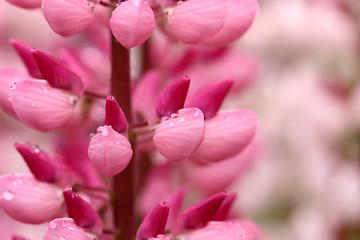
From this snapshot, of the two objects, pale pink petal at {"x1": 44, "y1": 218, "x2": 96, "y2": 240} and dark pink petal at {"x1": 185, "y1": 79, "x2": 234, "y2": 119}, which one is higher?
dark pink petal at {"x1": 185, "y1": 79, "x2": 234, "y2": 119}

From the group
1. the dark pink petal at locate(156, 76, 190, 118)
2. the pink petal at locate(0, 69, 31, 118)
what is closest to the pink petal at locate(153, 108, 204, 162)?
the dark pink petal at locate(156, 76, 190, 118)

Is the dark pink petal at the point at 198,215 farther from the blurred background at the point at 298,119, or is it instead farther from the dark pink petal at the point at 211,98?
the blurred background at the point at 298,119

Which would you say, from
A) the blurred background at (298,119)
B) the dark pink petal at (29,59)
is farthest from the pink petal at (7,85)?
the blurred background at (298,119)

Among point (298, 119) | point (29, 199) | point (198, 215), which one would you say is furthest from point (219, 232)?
point (298, 119)

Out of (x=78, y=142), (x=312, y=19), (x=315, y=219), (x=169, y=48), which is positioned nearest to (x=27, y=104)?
(x=78, y=142)

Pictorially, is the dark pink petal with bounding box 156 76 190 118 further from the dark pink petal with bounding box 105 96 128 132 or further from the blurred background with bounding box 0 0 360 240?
the blurred background with bounding box 0 0 360 240

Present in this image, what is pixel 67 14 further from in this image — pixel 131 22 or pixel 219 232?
pixel 219 232
